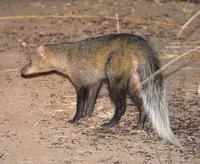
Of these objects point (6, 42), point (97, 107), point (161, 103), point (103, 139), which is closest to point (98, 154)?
point (103, 139)

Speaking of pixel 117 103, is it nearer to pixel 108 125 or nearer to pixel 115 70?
pixel 108 125

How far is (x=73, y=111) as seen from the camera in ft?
22.2

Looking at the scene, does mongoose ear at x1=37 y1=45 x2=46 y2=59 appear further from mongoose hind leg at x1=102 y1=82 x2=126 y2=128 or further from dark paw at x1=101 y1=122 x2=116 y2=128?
dark paw at x1=101 y1=122 x2=116 y2=128

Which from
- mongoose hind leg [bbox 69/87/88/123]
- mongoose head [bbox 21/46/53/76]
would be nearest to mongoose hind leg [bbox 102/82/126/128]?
mongoose hind leg [bbox 69/87/88/123]

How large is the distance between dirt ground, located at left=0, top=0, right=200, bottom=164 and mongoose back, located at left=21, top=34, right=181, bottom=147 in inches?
7.5

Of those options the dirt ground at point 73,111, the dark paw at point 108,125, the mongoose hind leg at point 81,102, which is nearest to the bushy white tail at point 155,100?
the dirt ground at point 73,111

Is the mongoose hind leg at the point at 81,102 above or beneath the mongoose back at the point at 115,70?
beneath

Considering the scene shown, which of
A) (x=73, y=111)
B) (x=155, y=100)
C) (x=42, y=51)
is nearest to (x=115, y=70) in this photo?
(x=155, y=100)

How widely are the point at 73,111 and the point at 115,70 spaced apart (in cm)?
95

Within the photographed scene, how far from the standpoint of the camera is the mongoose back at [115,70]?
19.3 feet

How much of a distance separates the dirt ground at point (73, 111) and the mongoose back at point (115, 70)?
0.63 ft

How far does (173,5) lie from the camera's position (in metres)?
12.5

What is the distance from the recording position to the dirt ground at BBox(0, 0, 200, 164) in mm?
5492

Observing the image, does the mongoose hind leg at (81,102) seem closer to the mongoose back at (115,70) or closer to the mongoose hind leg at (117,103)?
the mongoose back at (115,70)
